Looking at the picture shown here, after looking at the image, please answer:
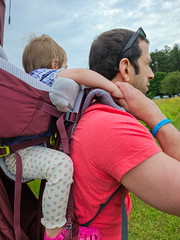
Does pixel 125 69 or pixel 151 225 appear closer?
pixel 125 69

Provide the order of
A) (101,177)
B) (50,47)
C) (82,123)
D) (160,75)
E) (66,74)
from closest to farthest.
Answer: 1. (101,177)
2. (82,123)
3. (66,74)
4. (50,47)
5. (160,75)

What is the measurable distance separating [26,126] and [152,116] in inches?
35.6

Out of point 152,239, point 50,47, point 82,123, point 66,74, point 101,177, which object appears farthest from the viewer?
point 152,239

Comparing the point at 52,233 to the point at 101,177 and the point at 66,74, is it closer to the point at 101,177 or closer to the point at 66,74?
the point at 101,177

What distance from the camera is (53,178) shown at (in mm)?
1229

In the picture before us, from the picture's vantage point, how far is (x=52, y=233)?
127cm

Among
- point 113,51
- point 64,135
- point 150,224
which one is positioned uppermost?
point 113,51

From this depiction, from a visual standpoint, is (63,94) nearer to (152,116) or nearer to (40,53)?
(152,116)

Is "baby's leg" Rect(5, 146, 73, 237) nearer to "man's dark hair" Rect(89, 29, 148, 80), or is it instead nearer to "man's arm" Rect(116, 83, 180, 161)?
"man's arm" Rect(116, 83, 180, 161)

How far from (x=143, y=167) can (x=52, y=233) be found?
0.69 metres

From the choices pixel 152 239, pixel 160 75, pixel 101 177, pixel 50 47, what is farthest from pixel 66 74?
pixel 160 75

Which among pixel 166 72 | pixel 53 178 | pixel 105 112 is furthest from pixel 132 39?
pixel 166 72

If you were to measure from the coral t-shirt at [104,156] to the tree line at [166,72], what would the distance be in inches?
2117

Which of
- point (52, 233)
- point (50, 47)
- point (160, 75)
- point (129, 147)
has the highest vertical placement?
point (50, 47)
